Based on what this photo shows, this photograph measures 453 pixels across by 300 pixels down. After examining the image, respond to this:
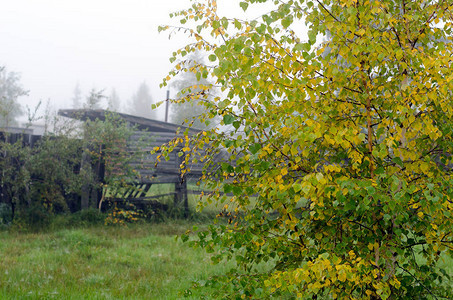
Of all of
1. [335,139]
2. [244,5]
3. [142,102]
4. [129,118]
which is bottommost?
[335,139]

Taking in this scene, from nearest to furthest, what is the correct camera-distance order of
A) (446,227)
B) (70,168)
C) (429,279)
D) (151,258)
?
1. (446,227)
2. (429,279)
3. (151,258)
4. (70,168)

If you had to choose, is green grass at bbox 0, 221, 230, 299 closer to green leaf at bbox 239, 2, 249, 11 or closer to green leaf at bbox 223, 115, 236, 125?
green leaf at bbox 223, 115, 236, 125

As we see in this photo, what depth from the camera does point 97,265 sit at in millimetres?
7699

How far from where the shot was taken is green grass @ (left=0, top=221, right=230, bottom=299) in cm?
606

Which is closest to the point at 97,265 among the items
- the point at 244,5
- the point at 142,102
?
the point at 244,5

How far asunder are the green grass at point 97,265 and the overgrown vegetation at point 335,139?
3049 millimetres

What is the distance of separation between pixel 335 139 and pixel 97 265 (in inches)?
253

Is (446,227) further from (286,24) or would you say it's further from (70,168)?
(70,168)

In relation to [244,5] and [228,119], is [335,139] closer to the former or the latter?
[228,119]

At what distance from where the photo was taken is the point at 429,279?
11.2 feet

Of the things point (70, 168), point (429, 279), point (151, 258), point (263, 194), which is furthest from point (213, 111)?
point (70, 168)

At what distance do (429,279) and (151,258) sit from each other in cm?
601

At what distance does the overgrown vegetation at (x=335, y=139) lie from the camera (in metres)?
2.63

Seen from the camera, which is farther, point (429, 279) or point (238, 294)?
point (429, 279)
